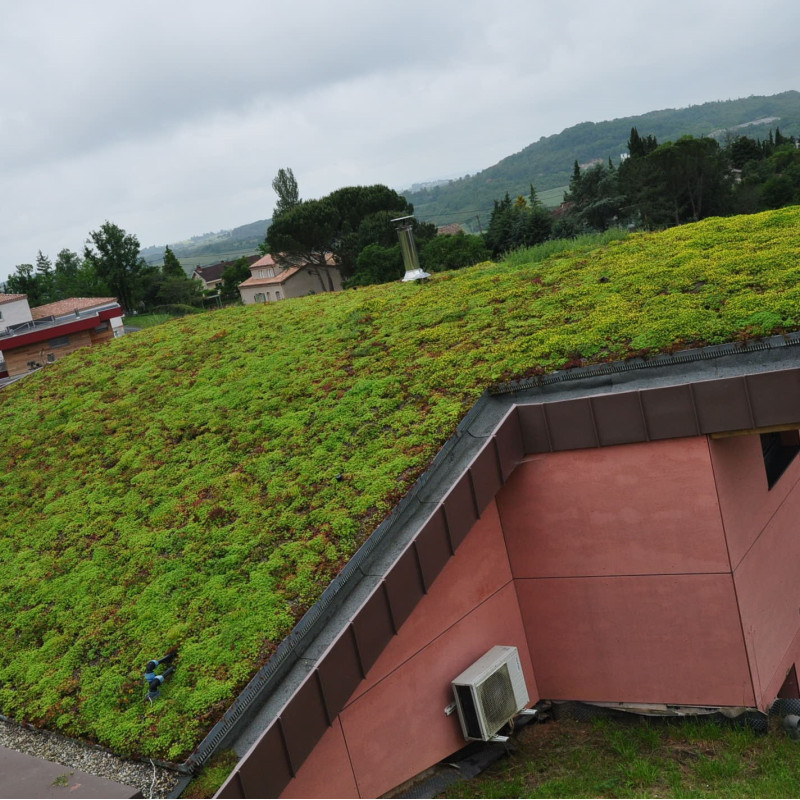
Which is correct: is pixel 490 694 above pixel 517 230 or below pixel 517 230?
below

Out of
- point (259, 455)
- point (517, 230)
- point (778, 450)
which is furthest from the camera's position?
point (517, 230)

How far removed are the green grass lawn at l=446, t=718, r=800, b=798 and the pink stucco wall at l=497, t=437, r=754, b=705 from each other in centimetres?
32

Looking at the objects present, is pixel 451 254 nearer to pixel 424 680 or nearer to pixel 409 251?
pixel 409 251

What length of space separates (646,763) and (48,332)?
26630mm

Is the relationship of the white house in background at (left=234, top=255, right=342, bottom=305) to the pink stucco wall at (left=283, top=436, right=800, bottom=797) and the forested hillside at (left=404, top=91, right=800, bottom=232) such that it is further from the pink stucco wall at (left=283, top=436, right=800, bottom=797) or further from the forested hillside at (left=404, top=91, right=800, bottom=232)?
the forested hillside at (left=404, top=91, right=800, bottom=232)

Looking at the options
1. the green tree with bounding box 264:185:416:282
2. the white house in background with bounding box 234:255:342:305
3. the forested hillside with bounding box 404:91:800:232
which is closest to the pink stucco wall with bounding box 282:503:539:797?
the white house in background with bounding box 234:255:342:305

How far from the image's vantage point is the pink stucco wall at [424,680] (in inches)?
224

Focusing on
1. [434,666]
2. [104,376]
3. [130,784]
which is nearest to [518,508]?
[434,666]

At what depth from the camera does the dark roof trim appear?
17.2ft

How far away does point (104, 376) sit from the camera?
555 inches

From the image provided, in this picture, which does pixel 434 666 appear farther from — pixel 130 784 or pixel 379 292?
pixel 379 292

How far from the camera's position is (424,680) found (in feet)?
21.0

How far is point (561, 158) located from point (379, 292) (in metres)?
186

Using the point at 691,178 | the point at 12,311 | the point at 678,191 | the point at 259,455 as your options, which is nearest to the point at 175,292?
the point at 12,311
